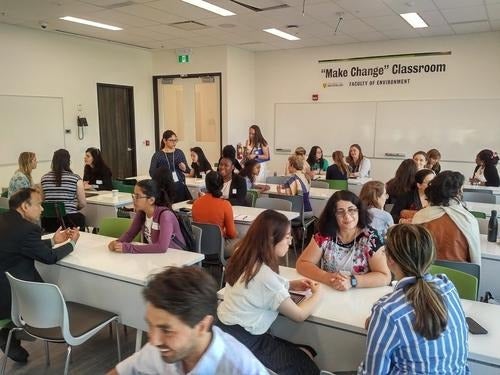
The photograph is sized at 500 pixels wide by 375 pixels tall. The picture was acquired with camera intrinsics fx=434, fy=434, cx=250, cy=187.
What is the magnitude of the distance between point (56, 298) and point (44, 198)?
2.76 m

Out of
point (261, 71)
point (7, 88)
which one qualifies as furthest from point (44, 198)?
point (261, 71)

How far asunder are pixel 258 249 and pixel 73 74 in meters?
7.38

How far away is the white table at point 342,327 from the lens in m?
2.09

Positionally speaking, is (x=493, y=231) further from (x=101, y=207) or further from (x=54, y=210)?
(x=54, y=210)

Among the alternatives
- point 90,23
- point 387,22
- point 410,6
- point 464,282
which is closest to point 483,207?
point 464,282

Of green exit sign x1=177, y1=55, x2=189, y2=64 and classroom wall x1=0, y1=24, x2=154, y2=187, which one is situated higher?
green exit sign x1=177, y1=55, x2=189, y2=64

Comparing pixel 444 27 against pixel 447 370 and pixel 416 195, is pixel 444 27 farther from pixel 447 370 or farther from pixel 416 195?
pixel 447 370

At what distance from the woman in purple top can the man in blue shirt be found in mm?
1932

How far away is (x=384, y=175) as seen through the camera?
9000 mm

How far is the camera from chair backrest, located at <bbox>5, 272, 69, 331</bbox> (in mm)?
2338

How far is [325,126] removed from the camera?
9461 millimetres

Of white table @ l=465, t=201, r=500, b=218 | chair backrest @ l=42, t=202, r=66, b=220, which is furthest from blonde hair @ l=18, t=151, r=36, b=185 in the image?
white table @ l=465, t=201, r=500, b=218

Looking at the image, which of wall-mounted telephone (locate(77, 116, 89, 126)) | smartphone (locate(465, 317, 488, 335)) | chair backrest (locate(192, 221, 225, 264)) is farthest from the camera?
wall-mounted telephone (locate(77, 116, 89, 126))

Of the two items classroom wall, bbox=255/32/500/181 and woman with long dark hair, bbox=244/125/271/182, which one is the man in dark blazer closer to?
woman with long dark hair, bbox=244/125/271/182
